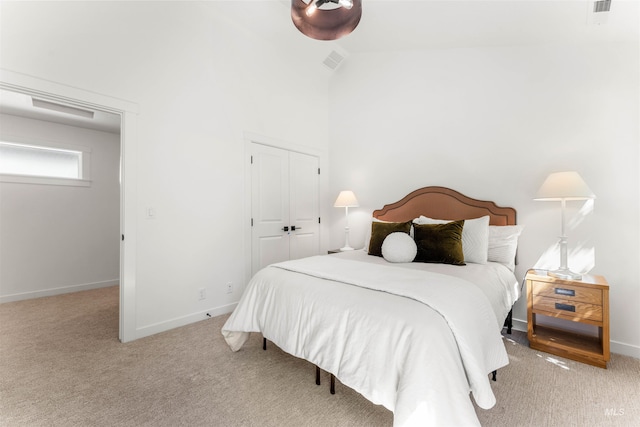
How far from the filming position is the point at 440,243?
8.09ft

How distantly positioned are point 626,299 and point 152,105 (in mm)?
4443

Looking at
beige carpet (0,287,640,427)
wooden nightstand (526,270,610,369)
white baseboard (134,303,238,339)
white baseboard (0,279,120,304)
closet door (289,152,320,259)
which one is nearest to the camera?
beige carpet (0,287,640,427)

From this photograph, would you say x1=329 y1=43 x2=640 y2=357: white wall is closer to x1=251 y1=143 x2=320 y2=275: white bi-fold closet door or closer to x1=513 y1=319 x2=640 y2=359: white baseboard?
x1=513 y1=319 x2=640 y2=359: white baseboard

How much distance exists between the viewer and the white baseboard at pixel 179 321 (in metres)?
2.58

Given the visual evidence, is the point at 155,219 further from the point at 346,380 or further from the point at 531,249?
the point at 531,249

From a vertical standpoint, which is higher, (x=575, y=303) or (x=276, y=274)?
(x=276, y=274)

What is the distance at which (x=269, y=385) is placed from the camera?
1.84 m

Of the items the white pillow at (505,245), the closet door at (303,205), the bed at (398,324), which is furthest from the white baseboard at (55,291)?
the white pillow at (505,245)

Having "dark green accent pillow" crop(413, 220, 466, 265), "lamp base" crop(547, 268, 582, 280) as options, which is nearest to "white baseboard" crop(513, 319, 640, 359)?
"lamp base" crop(547, 268, 582, 280)

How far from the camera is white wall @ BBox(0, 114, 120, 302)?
143 inches

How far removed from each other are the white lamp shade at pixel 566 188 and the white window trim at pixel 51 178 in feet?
18.6

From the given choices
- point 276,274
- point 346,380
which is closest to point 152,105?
point 276,274

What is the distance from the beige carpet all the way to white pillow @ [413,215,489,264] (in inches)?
30.4

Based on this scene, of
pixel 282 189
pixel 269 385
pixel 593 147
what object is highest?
pixel 593 147
